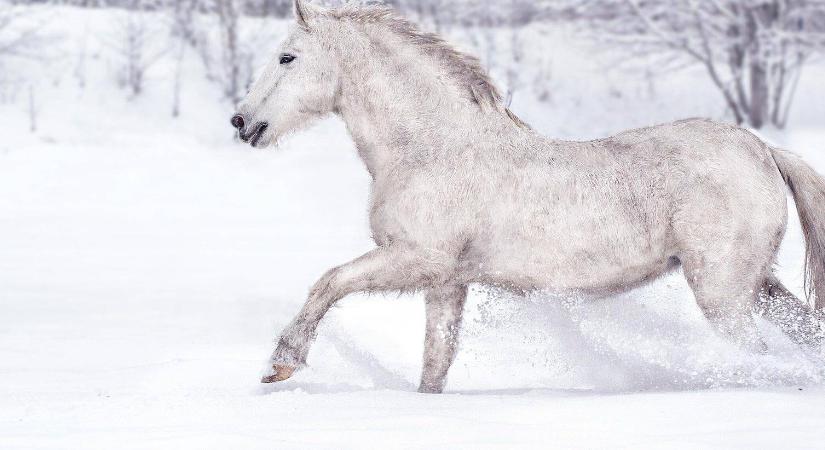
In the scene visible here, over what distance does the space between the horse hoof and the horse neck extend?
35.1 inches

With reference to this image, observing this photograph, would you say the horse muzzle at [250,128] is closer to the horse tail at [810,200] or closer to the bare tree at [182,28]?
the horse tail at [810,200]

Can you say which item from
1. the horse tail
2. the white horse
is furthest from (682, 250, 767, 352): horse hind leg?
the horse tail

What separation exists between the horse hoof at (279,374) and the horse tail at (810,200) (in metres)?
2.27

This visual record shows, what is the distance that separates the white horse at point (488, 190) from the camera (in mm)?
4234

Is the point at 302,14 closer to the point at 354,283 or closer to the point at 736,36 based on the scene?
the point at 354,283

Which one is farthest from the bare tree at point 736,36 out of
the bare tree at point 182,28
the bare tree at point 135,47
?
the bare tree at point 135,47

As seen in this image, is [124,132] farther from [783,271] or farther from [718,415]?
[718,415]

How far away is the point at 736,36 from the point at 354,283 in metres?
18.8

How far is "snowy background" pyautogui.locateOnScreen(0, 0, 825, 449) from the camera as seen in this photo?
3.54 m

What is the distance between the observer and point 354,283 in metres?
4.15

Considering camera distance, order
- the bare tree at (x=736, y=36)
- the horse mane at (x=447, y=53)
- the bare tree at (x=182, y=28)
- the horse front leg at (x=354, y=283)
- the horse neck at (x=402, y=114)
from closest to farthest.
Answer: the horse front leg at (x=354, y=283)
the horse neck at (x=402, y=114)
the horse mane at (x=447, y=53)
the bare tree at (x=736, y=36)
the bare tree at (x=182, y=28)

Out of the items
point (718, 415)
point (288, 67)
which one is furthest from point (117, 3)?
point (718, 415)

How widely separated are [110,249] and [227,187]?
4.30 metres

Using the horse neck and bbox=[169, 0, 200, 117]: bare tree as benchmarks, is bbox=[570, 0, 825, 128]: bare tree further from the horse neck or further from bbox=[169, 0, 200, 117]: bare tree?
the horse neck
